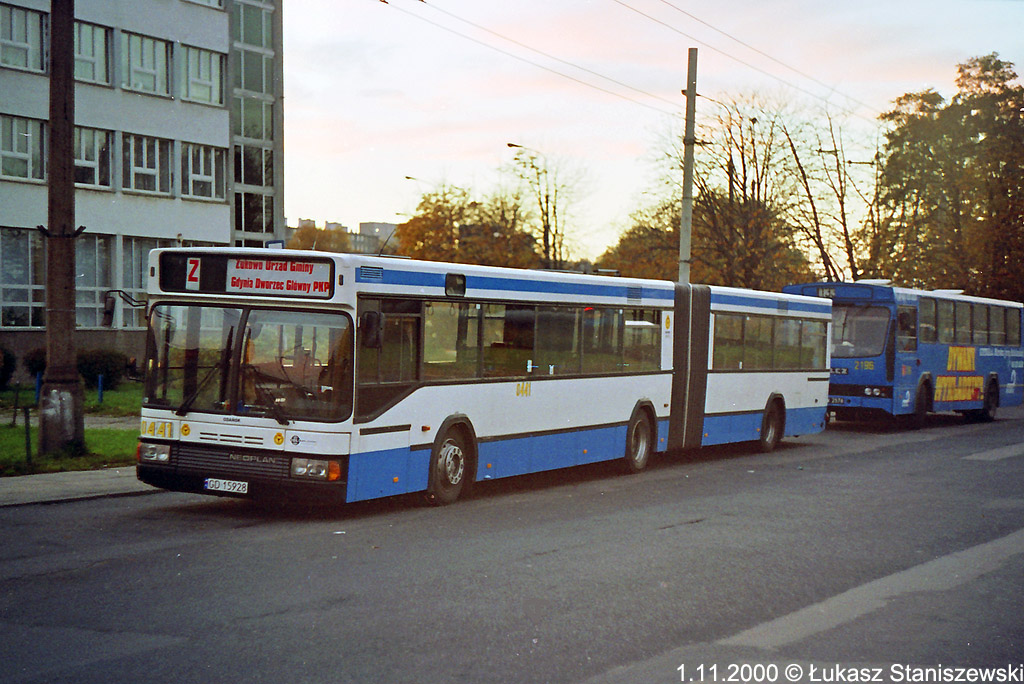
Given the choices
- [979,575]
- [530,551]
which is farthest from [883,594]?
[530,551]

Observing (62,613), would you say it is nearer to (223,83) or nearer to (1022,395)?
(1022,395)

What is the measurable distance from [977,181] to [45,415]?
131ft

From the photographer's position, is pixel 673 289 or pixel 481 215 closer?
pixel 673 289

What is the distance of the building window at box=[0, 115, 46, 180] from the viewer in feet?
119

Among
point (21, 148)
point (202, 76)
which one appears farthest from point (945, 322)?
point (21, 148)

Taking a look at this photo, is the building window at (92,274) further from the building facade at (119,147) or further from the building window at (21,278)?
the building window at (21,278)

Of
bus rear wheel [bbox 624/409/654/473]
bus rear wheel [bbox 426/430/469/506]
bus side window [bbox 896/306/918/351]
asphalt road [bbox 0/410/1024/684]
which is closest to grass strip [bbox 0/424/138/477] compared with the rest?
asphalt road [bbox 0/410/1024/684]

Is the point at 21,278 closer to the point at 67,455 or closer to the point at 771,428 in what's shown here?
the point at 67,455

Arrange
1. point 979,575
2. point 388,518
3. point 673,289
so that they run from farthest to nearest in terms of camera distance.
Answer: point 673,289 → point 388,518 → point 979,575

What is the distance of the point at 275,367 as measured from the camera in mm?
11148

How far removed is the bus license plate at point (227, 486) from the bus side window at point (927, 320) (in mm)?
18990

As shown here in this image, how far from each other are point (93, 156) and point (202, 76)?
5.31 m

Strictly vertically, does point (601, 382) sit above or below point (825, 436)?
A: above

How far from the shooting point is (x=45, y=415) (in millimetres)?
15047
